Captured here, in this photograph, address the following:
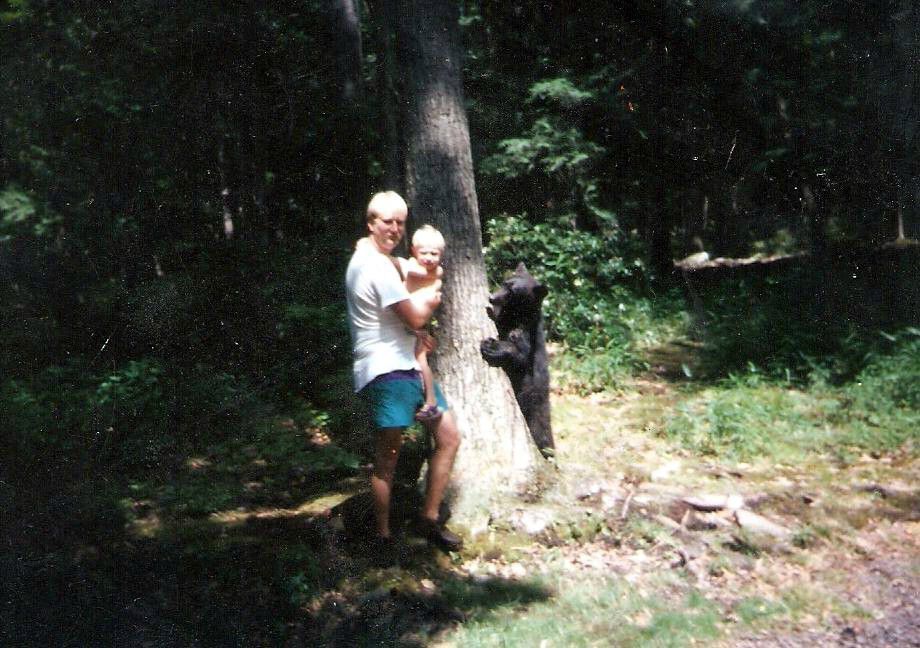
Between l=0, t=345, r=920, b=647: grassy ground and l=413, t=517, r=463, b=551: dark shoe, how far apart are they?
102 mm

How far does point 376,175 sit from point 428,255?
848cm

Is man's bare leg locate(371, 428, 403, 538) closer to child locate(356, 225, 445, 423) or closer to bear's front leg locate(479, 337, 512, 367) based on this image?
child locate(356, 225, 445, 423)

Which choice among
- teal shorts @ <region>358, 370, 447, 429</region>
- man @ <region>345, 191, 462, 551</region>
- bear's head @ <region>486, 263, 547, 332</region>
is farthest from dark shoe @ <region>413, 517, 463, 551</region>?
bear's head @ <region>486, 263, 547, 332</region>

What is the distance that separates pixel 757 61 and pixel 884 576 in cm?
993

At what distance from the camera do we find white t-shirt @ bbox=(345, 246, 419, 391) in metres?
4.43

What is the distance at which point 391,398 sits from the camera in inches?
177

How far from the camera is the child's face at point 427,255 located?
469 centimetres

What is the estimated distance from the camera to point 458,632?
430 centimetres

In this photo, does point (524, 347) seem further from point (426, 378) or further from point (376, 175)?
point (376, 175)

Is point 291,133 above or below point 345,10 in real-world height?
below

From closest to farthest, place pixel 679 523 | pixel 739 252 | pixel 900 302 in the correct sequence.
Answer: pixel 679 523, pixel 900 302, pixel 739 252

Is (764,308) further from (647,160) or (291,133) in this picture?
(291,133)

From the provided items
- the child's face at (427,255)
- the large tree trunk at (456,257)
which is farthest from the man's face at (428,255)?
the large tree trunk at (456,257)

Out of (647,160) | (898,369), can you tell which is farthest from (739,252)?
(898,369)
